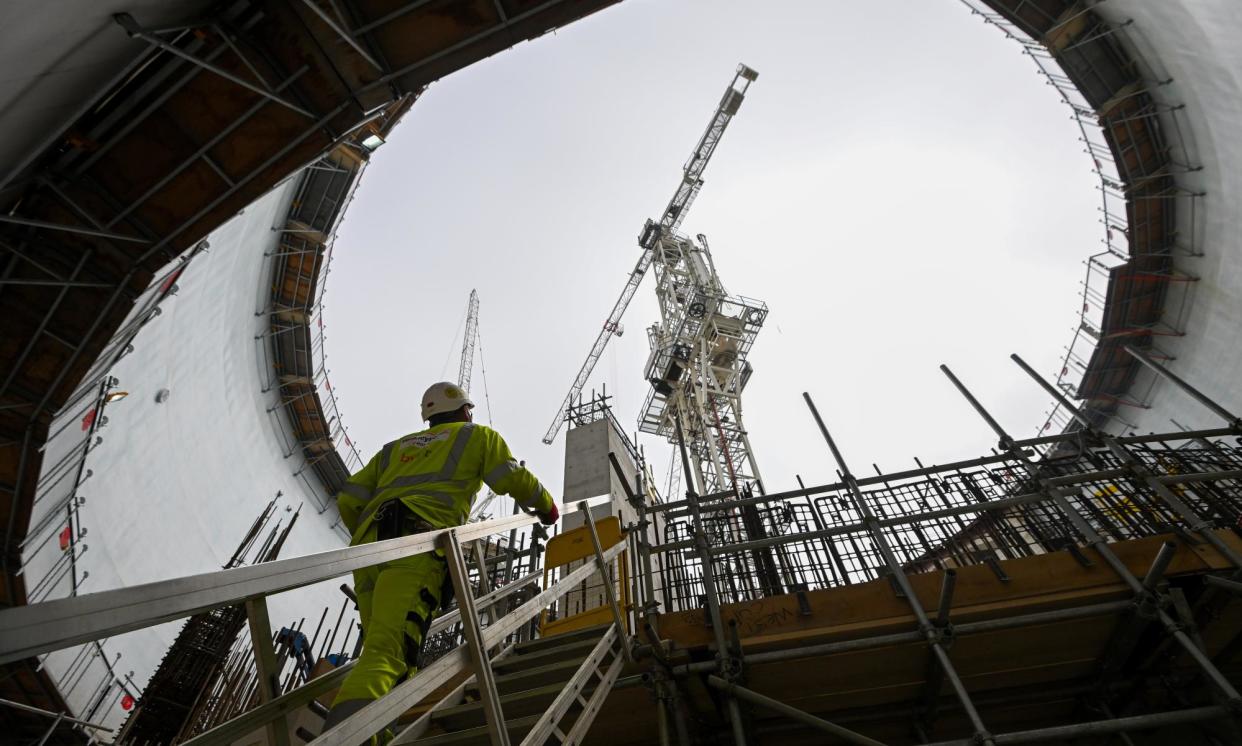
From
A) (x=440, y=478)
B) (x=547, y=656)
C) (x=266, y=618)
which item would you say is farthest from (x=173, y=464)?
(x=266, y=618)

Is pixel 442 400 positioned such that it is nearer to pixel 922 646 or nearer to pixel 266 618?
pixel 266 618

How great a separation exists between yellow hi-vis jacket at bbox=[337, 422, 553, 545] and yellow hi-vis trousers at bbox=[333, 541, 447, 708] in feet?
1.11

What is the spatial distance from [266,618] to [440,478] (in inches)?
65.8

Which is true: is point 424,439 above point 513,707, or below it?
above

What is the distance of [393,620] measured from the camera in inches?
116

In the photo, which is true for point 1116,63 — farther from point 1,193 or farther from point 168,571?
point 168,571

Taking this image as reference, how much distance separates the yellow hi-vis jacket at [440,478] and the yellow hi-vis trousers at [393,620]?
1.11 ft

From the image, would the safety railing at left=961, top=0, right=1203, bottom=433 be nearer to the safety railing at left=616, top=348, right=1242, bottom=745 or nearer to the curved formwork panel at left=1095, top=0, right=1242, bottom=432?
the curved formwork panel at left=1095, top=0, right=1242, bottom=432

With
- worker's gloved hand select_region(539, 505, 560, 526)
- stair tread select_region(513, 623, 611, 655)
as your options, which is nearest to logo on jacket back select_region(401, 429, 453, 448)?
worker's gloved hand select_region(539, 505, 560, 526)

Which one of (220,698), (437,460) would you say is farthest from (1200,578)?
(220,698)

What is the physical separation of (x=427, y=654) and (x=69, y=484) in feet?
31.3

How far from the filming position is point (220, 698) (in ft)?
30.9

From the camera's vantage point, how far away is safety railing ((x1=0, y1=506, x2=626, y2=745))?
109 cm

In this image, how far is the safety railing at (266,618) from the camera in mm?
1087
